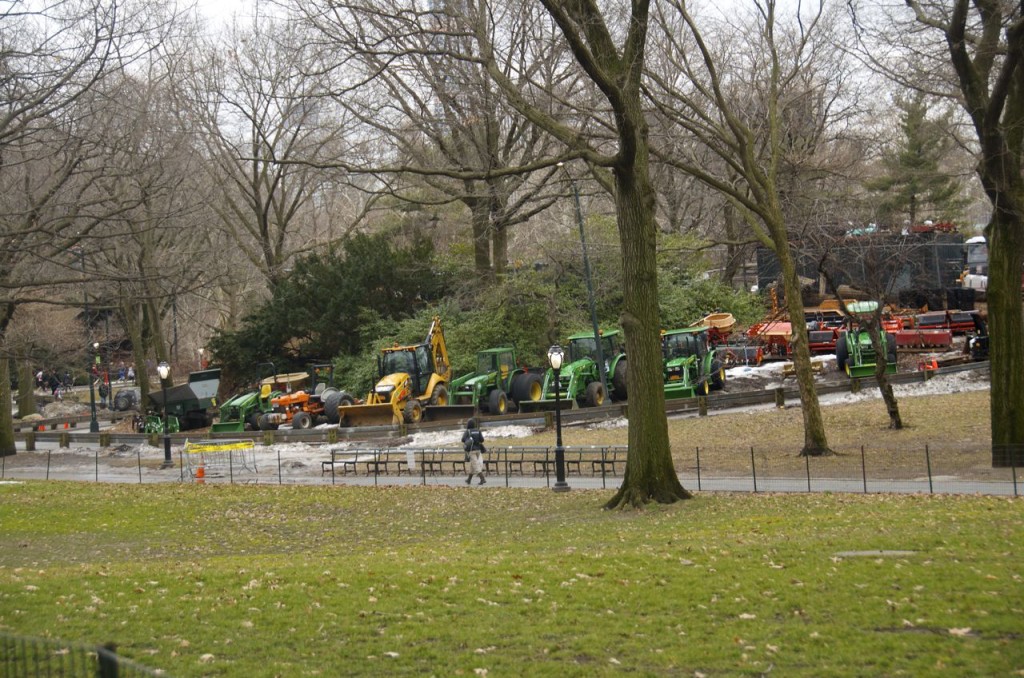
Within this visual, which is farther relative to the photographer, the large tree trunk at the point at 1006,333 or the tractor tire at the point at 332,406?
the tractor tire at the point at 332,406

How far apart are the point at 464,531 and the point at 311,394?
95.7ft

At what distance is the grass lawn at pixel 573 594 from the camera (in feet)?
28.0

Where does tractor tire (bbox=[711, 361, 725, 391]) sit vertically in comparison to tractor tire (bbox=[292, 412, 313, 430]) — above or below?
above

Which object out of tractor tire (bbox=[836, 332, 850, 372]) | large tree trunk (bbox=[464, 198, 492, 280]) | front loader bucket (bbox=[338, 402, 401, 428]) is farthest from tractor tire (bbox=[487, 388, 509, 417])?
tractor tire (bbox=[836, 332, 850, 372])

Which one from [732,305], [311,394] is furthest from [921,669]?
[732,305]

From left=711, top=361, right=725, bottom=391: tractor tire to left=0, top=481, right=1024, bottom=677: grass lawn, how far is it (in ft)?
68.7

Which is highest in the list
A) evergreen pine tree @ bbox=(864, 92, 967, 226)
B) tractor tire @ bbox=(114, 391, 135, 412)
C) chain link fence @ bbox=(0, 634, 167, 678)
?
evergreen pine tree @ bbox=(864, 92, 967, 226)

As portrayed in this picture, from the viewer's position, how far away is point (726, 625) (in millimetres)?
9469

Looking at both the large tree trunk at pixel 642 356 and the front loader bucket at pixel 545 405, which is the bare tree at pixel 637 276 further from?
the front loader bucket at pixel 545 405

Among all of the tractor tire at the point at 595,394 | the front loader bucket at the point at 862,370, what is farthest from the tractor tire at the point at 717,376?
the front loader bucket at the point at 862,370

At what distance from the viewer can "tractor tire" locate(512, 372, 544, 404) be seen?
40.6 metres

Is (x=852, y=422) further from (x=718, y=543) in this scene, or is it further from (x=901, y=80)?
(x=718, y=543)

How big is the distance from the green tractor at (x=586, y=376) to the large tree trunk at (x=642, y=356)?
1839 cm

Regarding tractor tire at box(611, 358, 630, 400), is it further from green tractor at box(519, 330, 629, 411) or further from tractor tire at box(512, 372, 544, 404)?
tractor tire at box(512, 372, 544, 404)
